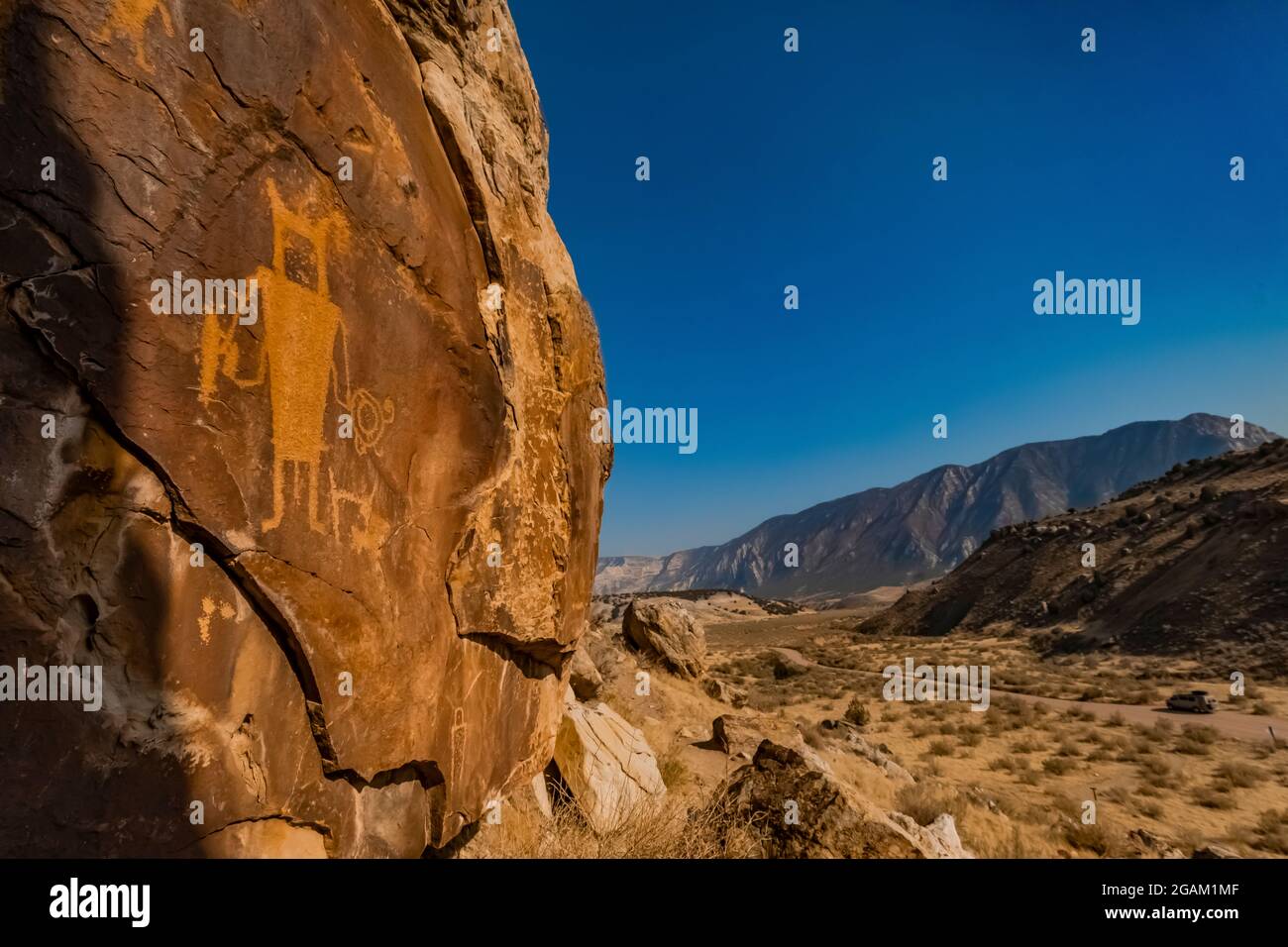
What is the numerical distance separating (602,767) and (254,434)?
5625 mm

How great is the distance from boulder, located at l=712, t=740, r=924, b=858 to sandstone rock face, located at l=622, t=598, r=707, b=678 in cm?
1116

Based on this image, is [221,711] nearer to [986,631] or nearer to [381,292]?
[381,292]

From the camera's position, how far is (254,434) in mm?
2910

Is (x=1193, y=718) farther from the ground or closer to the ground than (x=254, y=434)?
closer to the ground

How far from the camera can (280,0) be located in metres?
3.10

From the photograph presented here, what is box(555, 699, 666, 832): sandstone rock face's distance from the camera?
6250 millimetres

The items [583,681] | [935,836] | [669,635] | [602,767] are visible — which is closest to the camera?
[935,836]
